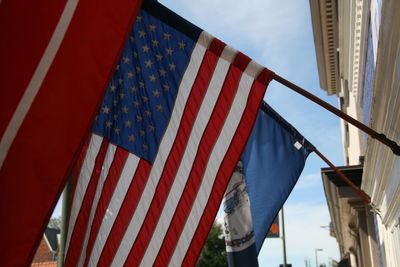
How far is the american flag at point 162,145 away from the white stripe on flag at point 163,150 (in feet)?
0.03

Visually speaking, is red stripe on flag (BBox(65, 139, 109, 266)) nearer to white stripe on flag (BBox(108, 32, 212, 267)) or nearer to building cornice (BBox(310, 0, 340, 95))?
white stripe on flag (BBox(108, 32, 212, 267))

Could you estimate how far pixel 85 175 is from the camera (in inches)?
231

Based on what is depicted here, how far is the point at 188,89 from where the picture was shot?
18.0ft

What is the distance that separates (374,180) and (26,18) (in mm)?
5097

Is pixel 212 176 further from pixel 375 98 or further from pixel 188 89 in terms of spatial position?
pixel 375 98

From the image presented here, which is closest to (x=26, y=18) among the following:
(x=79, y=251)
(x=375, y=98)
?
(x=79, y=251)

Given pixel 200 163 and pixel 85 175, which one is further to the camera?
pixel 85 175

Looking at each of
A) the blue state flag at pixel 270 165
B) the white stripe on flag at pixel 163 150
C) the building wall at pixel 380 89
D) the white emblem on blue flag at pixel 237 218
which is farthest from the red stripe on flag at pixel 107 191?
the building wall at pixel 380 89

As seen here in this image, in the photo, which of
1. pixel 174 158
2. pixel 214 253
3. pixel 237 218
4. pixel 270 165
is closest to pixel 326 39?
pixel 270 165

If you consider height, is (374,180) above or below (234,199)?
above

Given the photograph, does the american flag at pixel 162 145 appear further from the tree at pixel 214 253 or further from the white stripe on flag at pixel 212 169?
the tree at pixel 214 253

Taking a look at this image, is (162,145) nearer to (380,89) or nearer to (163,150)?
(163,150)

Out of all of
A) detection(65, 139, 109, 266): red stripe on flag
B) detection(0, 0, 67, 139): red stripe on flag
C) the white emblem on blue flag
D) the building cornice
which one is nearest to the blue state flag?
the white emblem on blue flag

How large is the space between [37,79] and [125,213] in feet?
7.80
